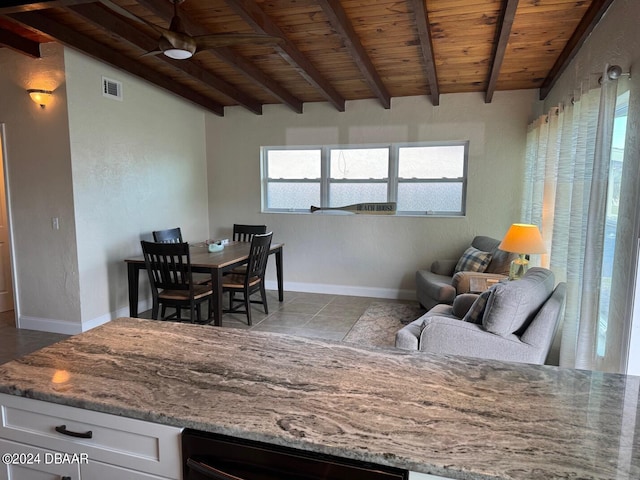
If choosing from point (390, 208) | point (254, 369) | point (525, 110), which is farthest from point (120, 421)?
point (525, 110)

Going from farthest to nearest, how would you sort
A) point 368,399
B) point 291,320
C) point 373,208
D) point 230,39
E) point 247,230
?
1. point 247,230
2. point 373,208
3. point 291,320
4. point 230,39
5. point 368,399

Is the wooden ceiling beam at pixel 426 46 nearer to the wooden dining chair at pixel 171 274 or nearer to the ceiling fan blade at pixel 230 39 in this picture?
the ceiling fan blade at pixel 230 39

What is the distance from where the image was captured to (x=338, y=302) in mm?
5430

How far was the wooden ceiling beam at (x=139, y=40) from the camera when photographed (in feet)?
10.7

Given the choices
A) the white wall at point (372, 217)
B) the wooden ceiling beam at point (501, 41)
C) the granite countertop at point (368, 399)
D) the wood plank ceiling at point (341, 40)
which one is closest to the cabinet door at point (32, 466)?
the granite countertop at point (368, 399)

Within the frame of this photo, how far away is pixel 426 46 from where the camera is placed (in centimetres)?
362

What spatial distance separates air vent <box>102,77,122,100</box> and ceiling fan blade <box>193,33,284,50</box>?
2.34 metres

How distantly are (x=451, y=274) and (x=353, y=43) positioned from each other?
112 inches

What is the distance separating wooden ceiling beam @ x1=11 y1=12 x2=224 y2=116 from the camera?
10.9 feet

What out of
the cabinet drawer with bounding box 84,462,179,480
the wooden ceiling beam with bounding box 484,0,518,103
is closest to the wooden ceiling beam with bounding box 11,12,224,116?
the cabinet drawer with bounding box 84,462,179,480

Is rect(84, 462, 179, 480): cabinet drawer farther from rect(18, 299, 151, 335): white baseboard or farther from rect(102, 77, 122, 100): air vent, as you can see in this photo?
rect(102, 77, 122, 100): air vent

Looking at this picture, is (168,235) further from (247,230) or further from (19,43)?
(19,43)

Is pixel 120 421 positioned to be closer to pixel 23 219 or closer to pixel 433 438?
pixel 433 438

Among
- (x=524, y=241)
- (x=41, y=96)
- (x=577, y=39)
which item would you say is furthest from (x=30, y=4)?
(x=577, y=39)
